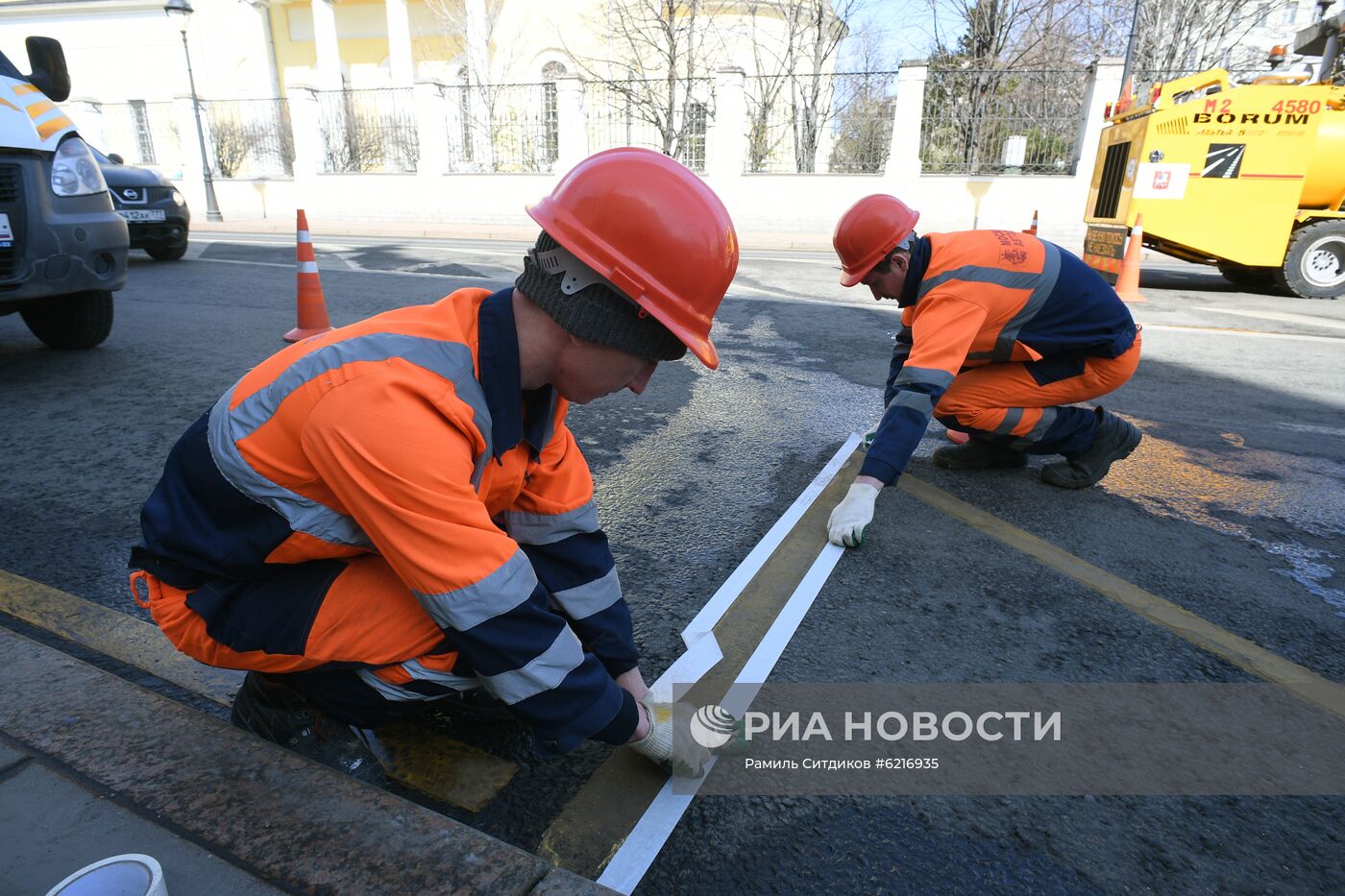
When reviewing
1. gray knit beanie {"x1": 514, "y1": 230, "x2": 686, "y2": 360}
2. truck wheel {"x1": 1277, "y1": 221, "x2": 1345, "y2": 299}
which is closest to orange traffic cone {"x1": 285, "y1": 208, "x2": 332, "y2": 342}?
gray knit beanie {"x1": 514, "y1": 230, "x2": 686, "y2": 360}

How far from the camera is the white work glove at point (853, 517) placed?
2828mm

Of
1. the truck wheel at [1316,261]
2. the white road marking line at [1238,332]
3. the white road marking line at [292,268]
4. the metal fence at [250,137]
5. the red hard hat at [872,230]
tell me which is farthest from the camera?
the metal fence at [250,137]

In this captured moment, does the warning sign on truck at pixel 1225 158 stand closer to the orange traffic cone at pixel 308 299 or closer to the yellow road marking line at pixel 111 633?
the orange traffic cone at pixel 308 299

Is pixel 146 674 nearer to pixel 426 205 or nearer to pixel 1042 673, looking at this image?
pixel 1042 673

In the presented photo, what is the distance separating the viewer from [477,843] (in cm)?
139

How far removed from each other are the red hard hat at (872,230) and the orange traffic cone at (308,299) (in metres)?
3.90

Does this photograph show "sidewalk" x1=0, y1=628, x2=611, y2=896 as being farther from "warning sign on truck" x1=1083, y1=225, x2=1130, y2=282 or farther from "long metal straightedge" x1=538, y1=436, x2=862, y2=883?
"warning sign on truck" x1=1083, y1=225, x2=1130, y2=282

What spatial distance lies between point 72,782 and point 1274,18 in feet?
135

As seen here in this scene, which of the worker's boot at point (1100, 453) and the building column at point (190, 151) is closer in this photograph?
the worker's boot at point (1100, 453)

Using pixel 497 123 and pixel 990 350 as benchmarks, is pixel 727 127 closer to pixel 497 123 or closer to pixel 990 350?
pixel 497 123

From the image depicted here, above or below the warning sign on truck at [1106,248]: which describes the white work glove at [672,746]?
below

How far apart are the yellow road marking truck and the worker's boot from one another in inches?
277

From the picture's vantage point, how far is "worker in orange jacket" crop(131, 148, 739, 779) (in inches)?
51.4

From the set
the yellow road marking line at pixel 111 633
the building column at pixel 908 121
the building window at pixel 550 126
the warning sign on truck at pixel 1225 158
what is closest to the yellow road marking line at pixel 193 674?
the yellow road marking line at pixel 111 633
